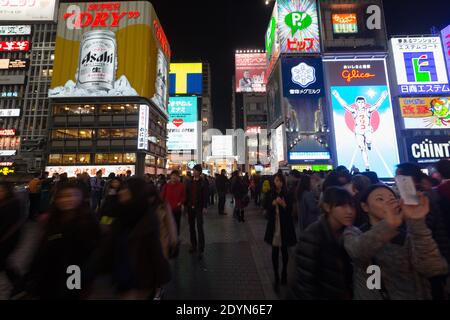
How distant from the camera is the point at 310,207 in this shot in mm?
4289

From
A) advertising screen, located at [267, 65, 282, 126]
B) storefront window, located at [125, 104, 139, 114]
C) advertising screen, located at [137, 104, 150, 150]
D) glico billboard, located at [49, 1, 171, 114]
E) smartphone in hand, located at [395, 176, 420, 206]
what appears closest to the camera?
smartphone in hand, located at [395, 176, 420, 206]

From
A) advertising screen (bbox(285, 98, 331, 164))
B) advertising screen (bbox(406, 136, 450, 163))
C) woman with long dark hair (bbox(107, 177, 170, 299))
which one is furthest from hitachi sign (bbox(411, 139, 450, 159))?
woman with long dark hair (bbox(107, 177, 170, 299))

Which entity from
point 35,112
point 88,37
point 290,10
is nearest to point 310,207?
point 290,10

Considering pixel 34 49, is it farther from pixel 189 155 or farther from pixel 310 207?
pixel 310 207

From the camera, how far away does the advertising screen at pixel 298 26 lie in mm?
31812

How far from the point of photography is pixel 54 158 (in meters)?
41.1

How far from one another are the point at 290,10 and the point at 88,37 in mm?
36842

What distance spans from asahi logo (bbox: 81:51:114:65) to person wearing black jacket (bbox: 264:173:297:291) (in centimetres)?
4655

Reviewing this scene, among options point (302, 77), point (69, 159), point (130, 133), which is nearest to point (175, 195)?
point (302, 77)

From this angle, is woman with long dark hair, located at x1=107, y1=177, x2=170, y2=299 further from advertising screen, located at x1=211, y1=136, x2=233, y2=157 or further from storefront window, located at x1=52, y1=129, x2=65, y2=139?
storefront window, located at x1=52, y1=129, x2=65, y2=139

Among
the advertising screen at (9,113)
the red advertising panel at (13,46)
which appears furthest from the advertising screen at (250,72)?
the advertising screen at (9,113)

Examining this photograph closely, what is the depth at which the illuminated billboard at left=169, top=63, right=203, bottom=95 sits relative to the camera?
65.4 meters
